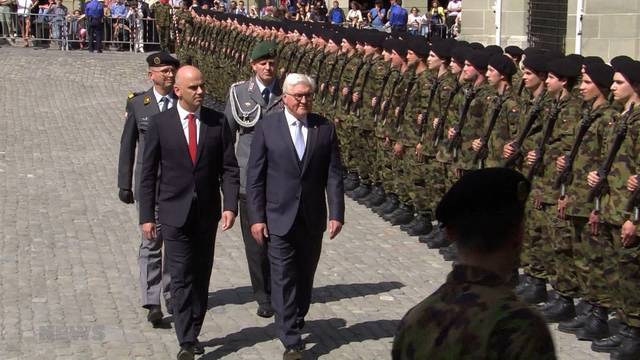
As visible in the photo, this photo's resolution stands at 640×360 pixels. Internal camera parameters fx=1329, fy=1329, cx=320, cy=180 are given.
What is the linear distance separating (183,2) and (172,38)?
65.4 inches

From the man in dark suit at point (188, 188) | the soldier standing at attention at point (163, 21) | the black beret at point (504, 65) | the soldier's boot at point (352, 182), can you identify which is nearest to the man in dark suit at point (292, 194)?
the man in dark suit at point (188, 188)

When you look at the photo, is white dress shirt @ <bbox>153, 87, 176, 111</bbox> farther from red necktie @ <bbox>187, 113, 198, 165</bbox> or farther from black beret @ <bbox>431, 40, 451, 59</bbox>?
black beret @ <bbox>431, 40, 451, 59</bbox>

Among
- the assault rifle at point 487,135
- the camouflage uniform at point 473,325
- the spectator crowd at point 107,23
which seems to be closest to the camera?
the camouflage uniform at point 473,325

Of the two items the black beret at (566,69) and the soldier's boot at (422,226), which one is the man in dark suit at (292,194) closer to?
the black beret at (566,69)

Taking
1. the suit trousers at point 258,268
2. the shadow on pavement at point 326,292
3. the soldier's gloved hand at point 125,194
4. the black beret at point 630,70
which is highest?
the black beret at point 630,70

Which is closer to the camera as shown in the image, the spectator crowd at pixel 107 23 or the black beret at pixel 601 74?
the black beret at pixel 601 74

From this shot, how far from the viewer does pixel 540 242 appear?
31.4 feet

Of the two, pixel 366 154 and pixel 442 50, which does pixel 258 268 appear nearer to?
pixel 442 50

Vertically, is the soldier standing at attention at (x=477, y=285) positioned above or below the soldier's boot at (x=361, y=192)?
above

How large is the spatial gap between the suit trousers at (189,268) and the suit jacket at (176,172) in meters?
0.07

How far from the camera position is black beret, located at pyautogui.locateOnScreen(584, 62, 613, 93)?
8.67 m

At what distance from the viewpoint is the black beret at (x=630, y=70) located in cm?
826

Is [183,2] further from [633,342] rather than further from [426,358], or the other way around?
[426,358]

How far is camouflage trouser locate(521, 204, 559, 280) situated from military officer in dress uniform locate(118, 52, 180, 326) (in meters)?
2.65
